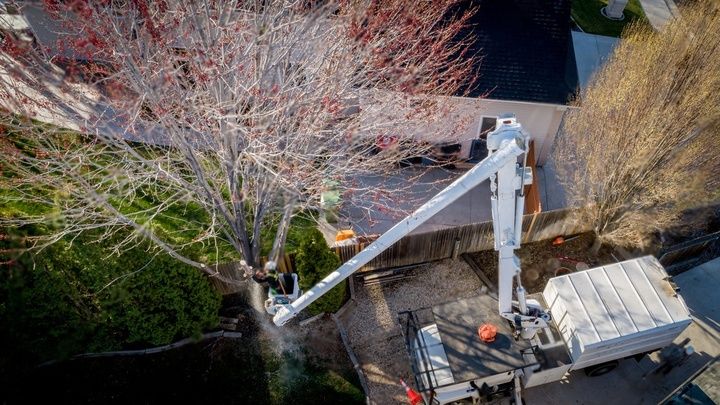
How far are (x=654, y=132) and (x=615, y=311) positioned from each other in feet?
14.8

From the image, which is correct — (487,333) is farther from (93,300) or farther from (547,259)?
(93,300)

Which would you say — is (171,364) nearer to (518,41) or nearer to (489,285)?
(489,285)

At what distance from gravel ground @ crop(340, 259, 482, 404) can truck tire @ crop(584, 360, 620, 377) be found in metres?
3.33

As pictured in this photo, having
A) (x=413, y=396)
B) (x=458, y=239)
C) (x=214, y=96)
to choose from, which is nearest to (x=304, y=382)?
(x=413, y=396)

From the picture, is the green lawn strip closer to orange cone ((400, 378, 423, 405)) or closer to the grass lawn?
orange cone ((400, 378, 423, 405))

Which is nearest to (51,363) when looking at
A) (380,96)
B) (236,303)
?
(236,303)

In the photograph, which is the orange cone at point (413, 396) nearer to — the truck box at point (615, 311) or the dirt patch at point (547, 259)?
the truck box at point (615, 311)

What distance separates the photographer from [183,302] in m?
11.7

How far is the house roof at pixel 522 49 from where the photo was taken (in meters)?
15.6

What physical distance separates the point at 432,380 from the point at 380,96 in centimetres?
755

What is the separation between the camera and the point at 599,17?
943 inches

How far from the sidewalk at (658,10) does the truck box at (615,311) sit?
1761 centimetres

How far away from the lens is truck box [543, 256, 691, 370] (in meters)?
10.7

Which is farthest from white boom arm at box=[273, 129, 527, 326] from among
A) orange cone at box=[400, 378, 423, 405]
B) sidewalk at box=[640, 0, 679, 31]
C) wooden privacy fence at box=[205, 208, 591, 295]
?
sidewalk at box=[640, 0, 679, 31]
